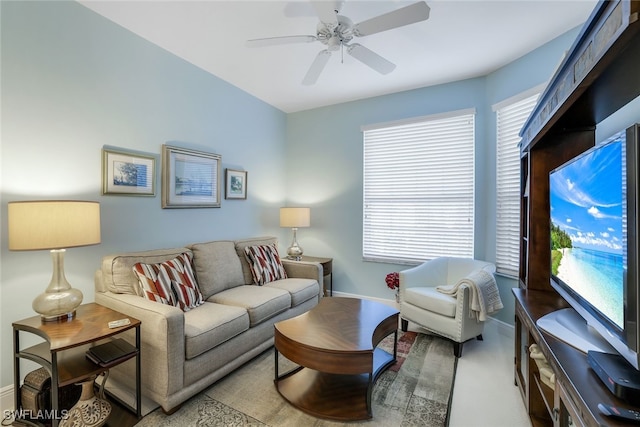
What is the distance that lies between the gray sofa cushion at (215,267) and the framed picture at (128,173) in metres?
0.70

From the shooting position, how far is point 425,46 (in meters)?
2.62

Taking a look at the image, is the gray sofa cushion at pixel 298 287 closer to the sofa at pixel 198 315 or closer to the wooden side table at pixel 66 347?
the sofa at pixel 198 315

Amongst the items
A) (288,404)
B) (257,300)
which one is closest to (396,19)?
(257,300)

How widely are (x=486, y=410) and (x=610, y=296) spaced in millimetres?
1244

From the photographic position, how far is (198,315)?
2.15m

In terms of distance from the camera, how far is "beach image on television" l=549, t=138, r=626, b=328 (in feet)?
3.24

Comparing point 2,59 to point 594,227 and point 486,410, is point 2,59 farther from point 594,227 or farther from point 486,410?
point 486,410

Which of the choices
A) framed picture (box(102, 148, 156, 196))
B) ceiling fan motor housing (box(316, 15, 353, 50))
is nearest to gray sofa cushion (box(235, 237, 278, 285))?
framed picture (box(102, 148, 156, 196))

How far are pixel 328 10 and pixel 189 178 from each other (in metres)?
2.06

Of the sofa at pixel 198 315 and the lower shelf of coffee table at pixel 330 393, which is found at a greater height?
the sofa at pixel 198 315

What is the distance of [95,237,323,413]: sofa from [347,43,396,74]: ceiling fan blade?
2167mm

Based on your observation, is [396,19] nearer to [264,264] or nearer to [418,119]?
[418,119]

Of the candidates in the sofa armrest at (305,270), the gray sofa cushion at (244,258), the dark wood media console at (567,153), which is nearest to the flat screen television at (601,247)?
the dark wood media console at (567,153)

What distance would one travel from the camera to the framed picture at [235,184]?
3.45m
